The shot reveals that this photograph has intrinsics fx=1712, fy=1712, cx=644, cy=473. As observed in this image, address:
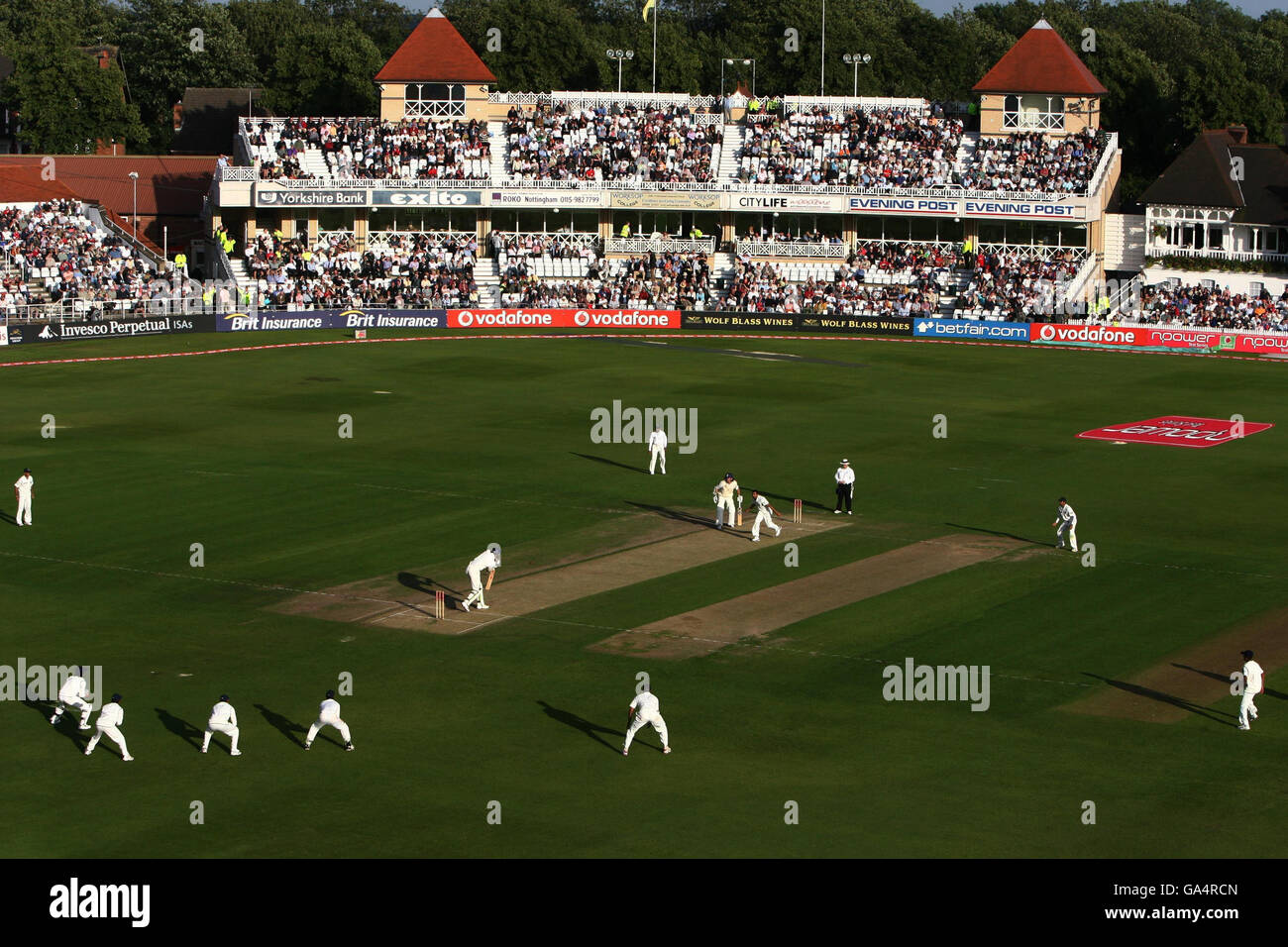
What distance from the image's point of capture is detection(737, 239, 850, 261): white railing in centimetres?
9450

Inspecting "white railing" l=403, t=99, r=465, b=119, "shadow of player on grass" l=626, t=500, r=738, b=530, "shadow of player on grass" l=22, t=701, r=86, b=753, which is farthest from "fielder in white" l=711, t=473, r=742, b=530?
"white railing" l=403, t=99, r=465, b=119

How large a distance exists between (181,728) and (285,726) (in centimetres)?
→ 159

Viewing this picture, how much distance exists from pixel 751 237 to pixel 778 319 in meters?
9.29

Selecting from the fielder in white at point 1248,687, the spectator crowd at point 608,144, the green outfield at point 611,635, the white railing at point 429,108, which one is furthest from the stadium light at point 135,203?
the fielder in white at point 1248,687

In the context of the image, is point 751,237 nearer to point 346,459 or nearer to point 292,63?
point 292,63

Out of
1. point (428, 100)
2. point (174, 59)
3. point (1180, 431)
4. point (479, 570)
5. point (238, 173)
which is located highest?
point (174, 59)

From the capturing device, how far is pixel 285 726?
88.2 feet

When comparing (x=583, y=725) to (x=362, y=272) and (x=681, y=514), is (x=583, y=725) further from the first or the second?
(x=362, y=272)

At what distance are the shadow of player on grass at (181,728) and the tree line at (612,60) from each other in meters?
84.9

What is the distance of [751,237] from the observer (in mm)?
94750

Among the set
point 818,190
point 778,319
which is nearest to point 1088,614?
point 778,319

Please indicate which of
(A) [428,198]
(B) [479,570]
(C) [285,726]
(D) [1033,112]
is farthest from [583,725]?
(D) [1033,112]

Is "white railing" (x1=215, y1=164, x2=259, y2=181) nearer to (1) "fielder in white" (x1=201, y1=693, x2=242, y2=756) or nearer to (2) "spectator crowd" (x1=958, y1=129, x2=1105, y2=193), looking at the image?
(2) "spectator crowd" (x1=958, y1=129, x2=1105, y2=193)

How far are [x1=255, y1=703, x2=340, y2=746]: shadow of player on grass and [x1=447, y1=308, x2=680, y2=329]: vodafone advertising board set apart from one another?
5855 centimetres
